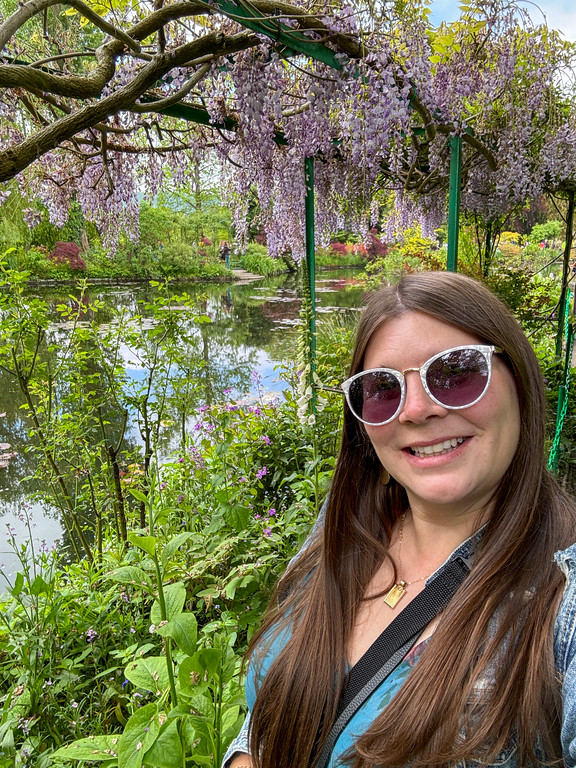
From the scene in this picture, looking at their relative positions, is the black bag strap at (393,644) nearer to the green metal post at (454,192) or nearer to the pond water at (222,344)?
the pond water at (222,344)

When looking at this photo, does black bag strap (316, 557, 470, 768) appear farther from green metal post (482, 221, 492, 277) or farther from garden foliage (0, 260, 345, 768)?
green metal post (482, 221, 492, 277)

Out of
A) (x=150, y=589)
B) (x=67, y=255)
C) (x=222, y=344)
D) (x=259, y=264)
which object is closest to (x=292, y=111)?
(x=150, y=589)

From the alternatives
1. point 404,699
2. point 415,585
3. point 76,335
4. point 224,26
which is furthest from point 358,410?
point 224,26

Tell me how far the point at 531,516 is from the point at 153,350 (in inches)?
89.5

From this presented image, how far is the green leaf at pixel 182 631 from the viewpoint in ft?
2.72

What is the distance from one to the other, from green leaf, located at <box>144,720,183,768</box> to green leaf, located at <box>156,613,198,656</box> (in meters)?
0.14

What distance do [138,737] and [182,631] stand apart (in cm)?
19

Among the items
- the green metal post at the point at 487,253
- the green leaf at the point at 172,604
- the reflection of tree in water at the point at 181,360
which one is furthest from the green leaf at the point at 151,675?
the green metal post at the point at 487,253

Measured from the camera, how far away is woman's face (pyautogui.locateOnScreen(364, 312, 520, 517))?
2.72 ft

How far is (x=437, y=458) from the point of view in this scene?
848 millimetres

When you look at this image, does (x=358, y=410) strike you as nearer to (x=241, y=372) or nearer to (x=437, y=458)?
(x=437, y=458)

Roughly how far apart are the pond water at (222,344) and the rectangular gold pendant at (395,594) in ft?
4.10

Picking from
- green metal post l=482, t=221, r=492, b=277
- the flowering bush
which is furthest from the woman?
the flowering bush

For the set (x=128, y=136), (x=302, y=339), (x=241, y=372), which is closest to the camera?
(x=302, y=339)
